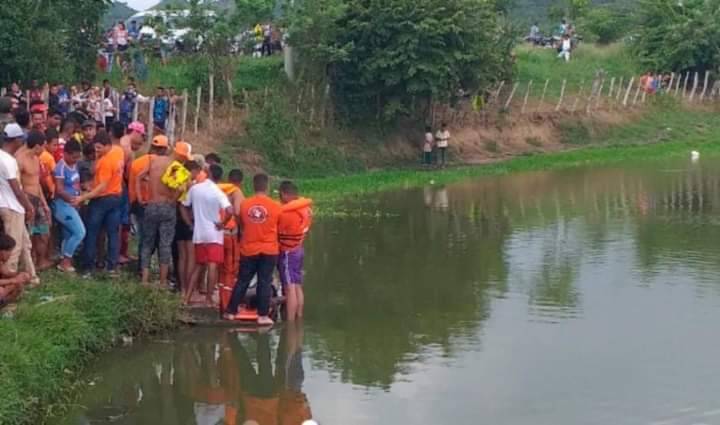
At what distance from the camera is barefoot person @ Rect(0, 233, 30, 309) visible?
10.0 meters

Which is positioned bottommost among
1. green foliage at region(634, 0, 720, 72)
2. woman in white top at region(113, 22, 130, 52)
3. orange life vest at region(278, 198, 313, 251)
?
orange life vest at region(278, 198, 313, 251)

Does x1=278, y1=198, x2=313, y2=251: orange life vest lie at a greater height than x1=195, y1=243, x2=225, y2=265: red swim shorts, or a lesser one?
greater

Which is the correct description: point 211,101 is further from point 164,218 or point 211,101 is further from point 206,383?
point 206,383

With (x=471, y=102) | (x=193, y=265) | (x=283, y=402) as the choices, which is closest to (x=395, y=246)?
(x=193, y=265)

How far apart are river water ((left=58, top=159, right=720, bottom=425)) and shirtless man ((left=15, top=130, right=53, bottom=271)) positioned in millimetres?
1598

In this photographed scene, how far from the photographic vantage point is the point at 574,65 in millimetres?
46125

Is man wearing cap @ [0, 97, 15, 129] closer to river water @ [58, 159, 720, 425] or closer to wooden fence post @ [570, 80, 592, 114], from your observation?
river water @ [58, 159, 720, 425]

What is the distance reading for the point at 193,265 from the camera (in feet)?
40.2

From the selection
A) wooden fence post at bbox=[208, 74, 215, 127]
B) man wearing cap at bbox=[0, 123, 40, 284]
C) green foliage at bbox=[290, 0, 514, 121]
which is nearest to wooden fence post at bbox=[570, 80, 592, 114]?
green foliage at bbox=[290, 0, 514, 121]

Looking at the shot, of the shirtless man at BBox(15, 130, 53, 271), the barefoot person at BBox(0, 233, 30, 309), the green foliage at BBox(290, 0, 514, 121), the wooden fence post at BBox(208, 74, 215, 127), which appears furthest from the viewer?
the green foliage at BBox(290, 0, 514, 121)

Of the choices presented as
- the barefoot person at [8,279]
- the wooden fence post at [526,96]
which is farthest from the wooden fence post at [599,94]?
the barefoot person at [8,279]

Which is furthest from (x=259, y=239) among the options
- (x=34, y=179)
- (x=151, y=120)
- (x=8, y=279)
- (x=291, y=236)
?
(x=151, y=120)

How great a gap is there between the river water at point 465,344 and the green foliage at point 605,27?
34569 mm

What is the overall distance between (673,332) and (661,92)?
112 ft
